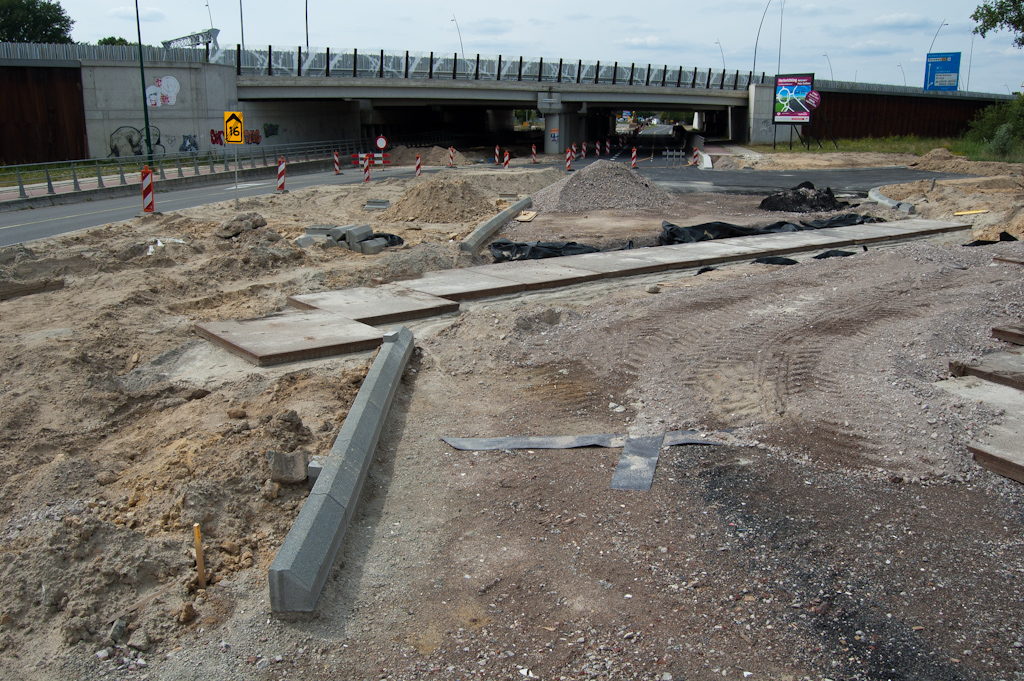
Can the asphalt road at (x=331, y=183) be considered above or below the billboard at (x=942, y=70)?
below

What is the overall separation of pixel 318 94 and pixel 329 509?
4249cm

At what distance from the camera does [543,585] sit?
190 inches

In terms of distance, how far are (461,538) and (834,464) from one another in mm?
3197

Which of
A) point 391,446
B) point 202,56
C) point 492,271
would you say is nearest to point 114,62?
point 202,56

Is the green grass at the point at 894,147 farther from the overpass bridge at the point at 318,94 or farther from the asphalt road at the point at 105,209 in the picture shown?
the asphalt road at the point at 105,209

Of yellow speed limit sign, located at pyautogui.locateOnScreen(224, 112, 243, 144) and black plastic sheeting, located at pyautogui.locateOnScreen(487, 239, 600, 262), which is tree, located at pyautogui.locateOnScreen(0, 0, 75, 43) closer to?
yellow speed limit sign, located at pyautogui.locateOnScreen(224, 112, 243, 144)

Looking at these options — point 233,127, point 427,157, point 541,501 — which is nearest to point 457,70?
point 427,157

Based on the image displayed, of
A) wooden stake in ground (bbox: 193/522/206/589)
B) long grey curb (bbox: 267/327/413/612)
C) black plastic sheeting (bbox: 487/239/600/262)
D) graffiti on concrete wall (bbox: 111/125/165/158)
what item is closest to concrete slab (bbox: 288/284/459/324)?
long grey curb (bbox: 267/327/413/612)

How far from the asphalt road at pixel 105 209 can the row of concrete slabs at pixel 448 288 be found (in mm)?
10442

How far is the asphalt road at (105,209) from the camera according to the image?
761 inches

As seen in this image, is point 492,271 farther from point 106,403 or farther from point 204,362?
point 106,403

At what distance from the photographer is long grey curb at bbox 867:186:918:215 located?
22.5 m

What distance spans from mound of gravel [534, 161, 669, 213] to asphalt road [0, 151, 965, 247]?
20.6 feet

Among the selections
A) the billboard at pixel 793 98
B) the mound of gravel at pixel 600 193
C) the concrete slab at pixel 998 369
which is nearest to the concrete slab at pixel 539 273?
the concrete slab at pixel 998 369
